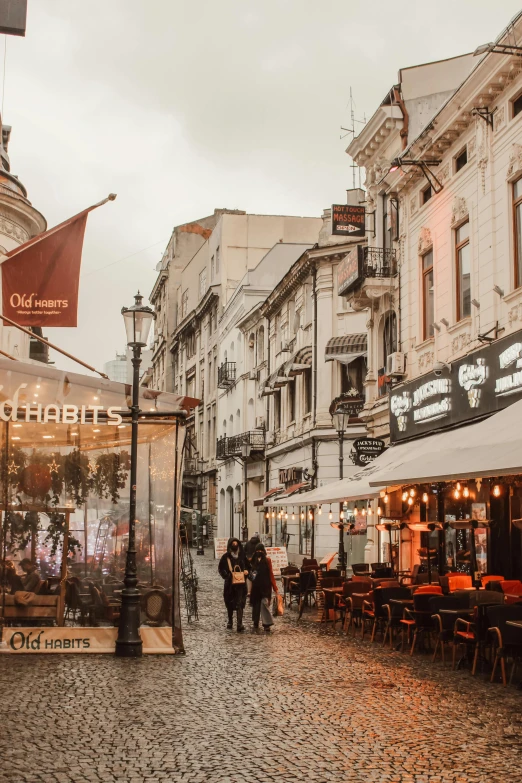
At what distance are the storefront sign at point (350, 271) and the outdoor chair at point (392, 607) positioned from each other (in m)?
13.6

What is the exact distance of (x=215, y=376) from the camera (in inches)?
2621

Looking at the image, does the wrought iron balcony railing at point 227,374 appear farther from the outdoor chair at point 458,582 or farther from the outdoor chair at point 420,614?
the outdoor chair at point 420,614

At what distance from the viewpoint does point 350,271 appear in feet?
92.7

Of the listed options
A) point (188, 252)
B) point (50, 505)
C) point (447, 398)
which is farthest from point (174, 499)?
point (188, 252)

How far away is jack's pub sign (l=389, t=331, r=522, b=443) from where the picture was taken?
17906mm

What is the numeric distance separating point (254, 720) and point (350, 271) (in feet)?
67.2

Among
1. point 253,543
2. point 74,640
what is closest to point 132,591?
point 74,640

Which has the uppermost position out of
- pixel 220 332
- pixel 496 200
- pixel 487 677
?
pixel 220 332

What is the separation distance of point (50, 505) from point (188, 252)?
245 ft

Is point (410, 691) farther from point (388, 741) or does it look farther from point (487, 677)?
point (388, 741)

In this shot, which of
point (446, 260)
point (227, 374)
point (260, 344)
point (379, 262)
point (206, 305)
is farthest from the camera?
point (206, 305)

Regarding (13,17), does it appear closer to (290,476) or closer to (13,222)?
(13,222)

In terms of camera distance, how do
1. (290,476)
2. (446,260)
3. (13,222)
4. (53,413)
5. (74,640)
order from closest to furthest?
(74,640), (53,413), (446,260), (13,222), (290,476)

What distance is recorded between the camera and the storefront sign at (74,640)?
1402 centimetres
